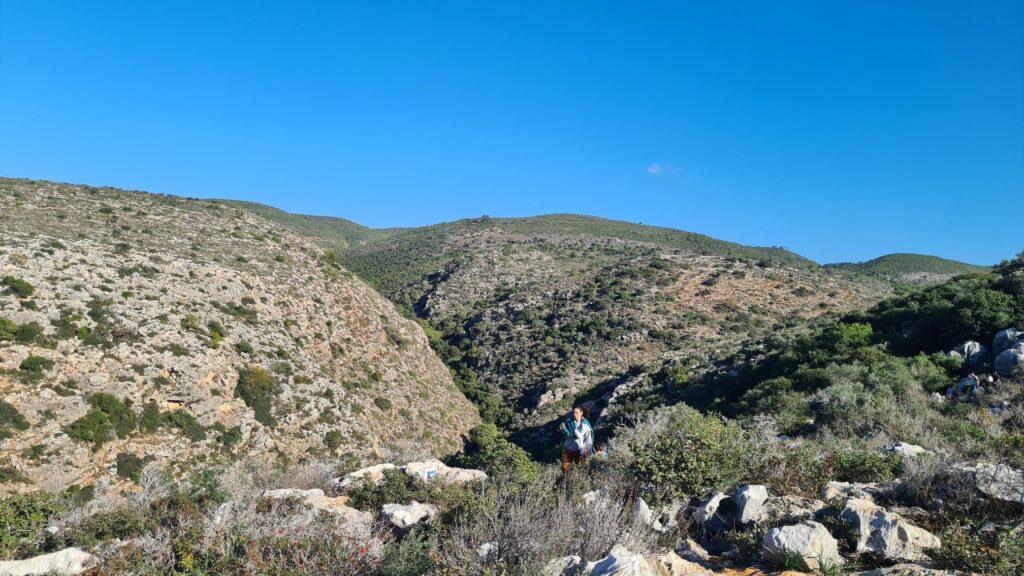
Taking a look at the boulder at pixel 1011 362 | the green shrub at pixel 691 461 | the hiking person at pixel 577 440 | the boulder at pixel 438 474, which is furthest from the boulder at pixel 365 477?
the boulder at pixel 1011 362

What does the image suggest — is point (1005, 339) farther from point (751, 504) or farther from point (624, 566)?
point (624, 566)

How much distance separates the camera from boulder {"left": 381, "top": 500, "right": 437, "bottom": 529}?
6.83 meters

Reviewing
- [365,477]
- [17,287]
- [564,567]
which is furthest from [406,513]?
[17,287]

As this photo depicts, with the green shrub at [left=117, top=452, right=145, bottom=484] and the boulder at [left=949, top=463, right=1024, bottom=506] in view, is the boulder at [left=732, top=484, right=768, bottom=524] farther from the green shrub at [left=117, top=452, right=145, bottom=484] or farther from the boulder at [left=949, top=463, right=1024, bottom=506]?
the green shrub at [left=117, top=452, right=145, bottom=484]

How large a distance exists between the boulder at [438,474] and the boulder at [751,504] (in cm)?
438

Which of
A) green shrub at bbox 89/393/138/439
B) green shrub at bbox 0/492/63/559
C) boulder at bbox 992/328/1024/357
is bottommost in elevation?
green shrub at bbox 89/393/138/439

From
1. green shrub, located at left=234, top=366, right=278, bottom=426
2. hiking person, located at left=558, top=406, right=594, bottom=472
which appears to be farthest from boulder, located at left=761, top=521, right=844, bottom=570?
green shrub, located at left=234, top=366, right=278, bottom=426

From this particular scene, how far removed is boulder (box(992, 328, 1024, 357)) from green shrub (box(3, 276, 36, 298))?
32.8 m

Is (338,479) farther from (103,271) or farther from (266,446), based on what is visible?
(103,271)

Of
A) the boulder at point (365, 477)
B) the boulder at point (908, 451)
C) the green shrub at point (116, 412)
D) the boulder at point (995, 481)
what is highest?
the boulder at point (995, 481)

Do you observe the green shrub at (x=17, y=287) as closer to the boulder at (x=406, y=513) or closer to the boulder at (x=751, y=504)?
the boulder at (x=406, y=513)

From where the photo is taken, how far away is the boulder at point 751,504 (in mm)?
5449

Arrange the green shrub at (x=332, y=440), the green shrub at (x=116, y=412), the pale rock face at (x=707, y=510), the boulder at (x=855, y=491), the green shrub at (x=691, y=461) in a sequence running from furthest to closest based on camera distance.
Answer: the green shrub at (x=332, y=440) < the green shrub at (x=116, y=412) < the green shrub at (x=691, y=461) < the pale rock face at (x=707, y=510) < the boulder at (x=855, y=491)

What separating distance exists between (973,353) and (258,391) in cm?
2642
